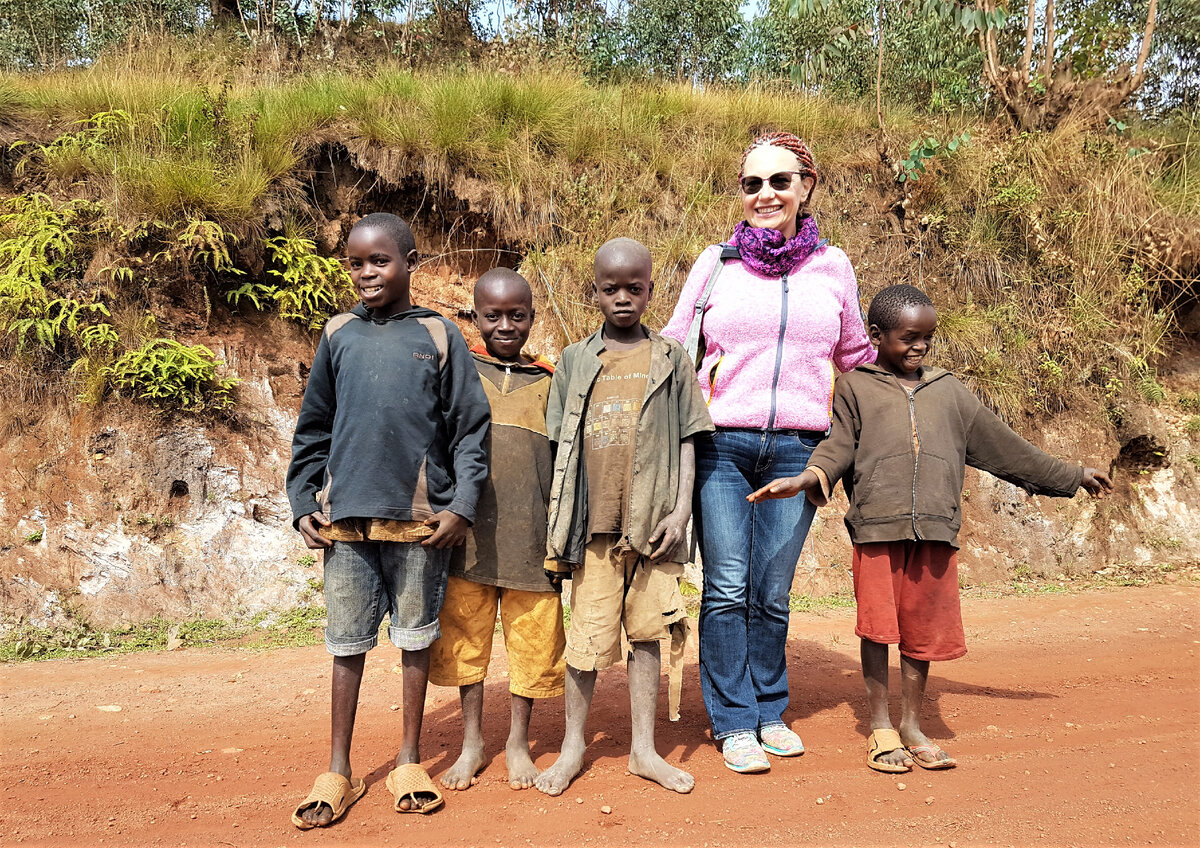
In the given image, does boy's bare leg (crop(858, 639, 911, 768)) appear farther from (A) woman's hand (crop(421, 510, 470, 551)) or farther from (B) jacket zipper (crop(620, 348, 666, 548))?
(A) woman's hand (crop(421, 510, 470, 551))

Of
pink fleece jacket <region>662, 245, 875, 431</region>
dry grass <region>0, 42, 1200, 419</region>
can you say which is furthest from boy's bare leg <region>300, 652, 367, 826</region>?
dry grass <region>0, 42, 1200, 419</region>

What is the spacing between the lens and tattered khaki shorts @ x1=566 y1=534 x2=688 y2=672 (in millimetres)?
2973

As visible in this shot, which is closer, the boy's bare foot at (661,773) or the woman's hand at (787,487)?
the boy's bare foot at (661,773)

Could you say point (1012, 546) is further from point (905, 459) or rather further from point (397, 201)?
point (397, 201)

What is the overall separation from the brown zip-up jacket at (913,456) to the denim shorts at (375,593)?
1.54 m

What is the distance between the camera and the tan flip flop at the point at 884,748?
3086 mm

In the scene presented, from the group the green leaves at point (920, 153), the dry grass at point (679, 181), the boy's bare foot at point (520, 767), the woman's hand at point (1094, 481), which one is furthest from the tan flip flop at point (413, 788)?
the green leaves at point (920, 153)

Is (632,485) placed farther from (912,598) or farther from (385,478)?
(912,598)

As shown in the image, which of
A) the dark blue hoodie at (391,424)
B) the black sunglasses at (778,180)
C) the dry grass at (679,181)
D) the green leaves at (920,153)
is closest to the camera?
the dark blue hoodie at (391,424)

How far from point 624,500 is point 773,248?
3.97 ft

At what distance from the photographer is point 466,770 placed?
9.79ft

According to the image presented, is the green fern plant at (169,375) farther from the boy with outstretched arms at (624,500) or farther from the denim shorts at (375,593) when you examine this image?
the boy with outstretched arms at (624,500)

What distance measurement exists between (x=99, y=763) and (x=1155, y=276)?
31.7 feet

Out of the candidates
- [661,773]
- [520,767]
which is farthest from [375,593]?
[661,773]
